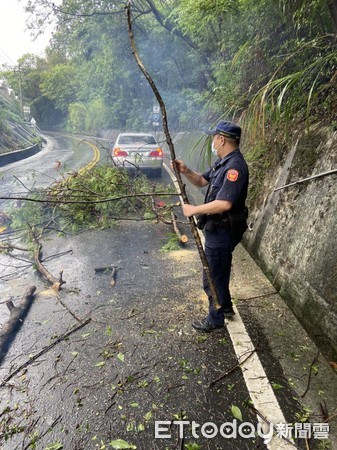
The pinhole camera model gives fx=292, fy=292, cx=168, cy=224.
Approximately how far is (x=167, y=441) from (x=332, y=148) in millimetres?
3185

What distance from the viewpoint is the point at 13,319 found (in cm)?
320

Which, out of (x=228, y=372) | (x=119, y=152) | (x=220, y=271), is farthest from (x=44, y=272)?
(x=119, y=152)

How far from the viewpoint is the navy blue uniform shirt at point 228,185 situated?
2.52 meters

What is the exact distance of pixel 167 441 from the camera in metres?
1.92

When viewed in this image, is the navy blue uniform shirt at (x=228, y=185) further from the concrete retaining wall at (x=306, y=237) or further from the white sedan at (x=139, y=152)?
the white sedan at (x=139, y=152)

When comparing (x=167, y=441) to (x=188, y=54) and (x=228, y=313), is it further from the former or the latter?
(x=188, y=54)

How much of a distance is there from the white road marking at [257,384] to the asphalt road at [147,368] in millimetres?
10

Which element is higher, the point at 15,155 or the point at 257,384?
the point at 257,384

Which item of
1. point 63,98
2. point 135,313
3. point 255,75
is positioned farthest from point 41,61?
point 135,313

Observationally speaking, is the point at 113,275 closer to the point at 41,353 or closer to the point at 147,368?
the point at 41,353

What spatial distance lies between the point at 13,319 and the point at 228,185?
106 inches

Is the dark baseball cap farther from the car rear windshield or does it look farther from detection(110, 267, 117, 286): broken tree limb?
the car rear windshield

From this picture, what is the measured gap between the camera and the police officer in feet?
8.28

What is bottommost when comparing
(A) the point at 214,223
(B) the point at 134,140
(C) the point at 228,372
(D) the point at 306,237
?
(C) the point at 228,372
